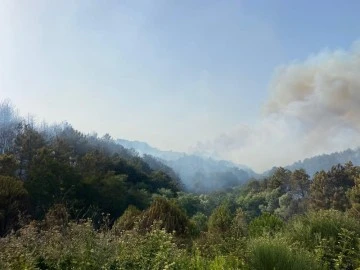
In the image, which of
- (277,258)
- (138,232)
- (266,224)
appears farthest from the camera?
(266,224)

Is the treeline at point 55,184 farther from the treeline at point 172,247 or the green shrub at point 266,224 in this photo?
the treeline at point 172,247

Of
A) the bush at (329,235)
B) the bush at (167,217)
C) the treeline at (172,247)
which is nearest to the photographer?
the treeline at (172,247)

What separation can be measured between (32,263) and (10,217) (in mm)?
13841

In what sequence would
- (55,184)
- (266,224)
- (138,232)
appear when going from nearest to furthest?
1. (138,232)
2. (266,224)
3. (55,184)

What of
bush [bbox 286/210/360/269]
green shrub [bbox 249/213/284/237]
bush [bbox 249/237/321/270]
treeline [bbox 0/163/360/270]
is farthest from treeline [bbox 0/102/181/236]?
bush [bbox 249/237/321/270]

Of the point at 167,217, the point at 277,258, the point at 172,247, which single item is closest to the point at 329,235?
the point at 277,258

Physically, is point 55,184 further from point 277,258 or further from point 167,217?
point 277,258

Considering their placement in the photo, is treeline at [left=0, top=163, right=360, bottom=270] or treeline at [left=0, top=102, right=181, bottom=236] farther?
treeline at [left=0, top=102, right=181, bottom=236]

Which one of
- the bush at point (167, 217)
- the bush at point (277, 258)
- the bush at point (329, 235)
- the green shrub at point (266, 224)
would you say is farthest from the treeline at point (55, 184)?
the bush at point (277, 258)

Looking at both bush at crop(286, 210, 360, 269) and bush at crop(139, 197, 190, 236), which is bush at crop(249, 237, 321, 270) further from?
bush at crop(139, 197, 190, 236)

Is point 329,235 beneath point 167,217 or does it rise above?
above

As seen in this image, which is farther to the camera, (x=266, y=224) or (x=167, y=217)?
(x=167, y=217)

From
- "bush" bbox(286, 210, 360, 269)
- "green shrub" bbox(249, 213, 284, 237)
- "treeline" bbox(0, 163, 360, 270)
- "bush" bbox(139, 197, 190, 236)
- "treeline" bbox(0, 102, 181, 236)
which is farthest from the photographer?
"treeline" bbox(0, 102, 181, 236)

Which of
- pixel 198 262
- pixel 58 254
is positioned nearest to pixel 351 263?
pixel 198 262
